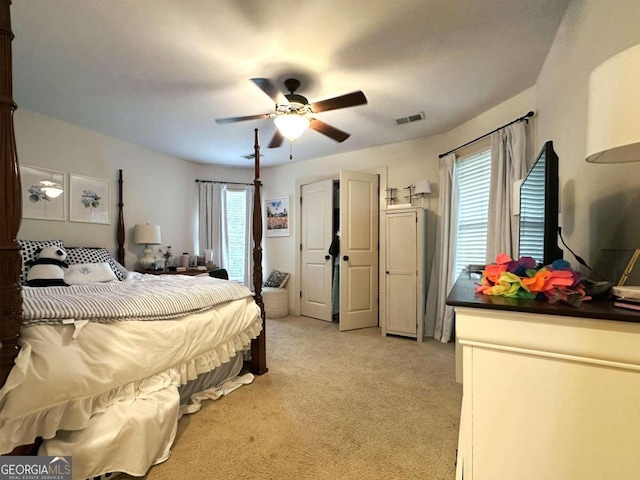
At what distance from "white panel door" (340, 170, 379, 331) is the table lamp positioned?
2480 mm

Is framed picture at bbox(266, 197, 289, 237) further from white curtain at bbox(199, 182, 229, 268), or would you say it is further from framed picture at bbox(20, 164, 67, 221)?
framed picture at bbox(20, 164, 67, 221)

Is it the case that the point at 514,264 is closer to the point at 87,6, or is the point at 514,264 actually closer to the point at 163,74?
the point at 87,6

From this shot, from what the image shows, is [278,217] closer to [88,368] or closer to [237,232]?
[237,232]

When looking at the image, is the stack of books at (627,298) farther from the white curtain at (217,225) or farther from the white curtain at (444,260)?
the white curtain at (217,225)

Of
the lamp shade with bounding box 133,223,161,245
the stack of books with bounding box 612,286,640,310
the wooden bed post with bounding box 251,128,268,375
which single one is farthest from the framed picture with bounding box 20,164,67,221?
the stack of books with bounding box 612,286,640,310

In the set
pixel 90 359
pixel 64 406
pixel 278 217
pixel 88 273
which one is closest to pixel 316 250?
pixel 278 217

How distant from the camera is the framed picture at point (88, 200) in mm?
3340

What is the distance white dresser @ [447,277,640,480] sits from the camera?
725mm

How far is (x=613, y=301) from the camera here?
0.83m

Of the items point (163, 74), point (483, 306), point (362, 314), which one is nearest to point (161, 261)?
point (163, 74)

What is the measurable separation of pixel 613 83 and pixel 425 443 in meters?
1.77

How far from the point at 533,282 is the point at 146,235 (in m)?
4.15

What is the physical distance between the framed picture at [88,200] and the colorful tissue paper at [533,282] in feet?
13.6

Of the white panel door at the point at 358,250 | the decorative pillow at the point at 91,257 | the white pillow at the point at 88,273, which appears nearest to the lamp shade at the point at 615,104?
the white panel door at the point at 358,250
